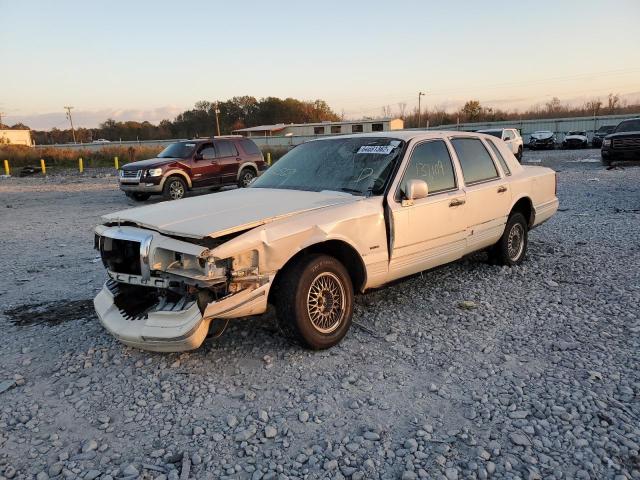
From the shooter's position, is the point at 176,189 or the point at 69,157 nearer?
the point at 176,189

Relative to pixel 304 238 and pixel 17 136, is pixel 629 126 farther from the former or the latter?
pixel 17 136

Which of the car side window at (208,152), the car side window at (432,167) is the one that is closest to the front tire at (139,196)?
the car side window at (208,152)

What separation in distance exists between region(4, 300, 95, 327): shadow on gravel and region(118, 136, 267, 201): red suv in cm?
897

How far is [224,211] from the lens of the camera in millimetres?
3898

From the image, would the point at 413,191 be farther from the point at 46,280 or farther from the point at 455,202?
the point at 46,280

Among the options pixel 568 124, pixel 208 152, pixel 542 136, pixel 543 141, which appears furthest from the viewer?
pixel 568 124

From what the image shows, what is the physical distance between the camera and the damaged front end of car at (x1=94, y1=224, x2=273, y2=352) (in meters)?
3.34

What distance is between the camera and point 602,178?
50.9ft

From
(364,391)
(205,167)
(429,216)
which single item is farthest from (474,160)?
(205,167)

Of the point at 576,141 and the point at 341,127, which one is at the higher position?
the point at 341,127

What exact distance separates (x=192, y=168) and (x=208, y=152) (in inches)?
32.1

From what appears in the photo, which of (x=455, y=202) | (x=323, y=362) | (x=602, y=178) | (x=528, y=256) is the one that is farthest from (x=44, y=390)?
(x=602, y=178)

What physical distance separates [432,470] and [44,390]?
274cm

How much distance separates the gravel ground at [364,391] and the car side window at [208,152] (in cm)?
957
